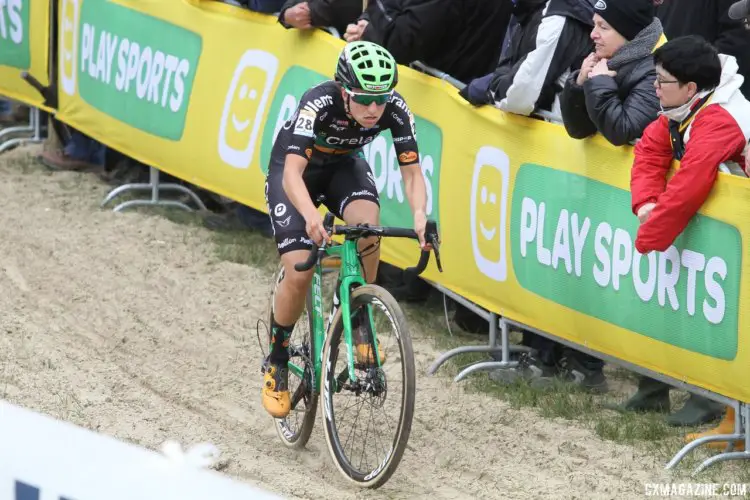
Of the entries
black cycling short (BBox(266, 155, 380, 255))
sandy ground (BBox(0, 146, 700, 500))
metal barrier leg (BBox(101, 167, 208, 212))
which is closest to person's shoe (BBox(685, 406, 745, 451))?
sandy ground (BBox(0, 146, 700, 500))

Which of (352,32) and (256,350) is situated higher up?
(352,32)

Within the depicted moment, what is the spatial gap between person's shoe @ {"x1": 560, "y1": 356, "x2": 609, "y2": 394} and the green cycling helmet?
2417mm

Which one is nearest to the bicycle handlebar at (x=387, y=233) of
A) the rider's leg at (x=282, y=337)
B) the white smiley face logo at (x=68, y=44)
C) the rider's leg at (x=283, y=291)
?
the rider's leg at (x=283, y=291)

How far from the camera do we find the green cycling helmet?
5965 millimetres

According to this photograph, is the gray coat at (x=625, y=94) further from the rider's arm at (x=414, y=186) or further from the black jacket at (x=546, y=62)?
the rider's arm at (x=414, y=186)

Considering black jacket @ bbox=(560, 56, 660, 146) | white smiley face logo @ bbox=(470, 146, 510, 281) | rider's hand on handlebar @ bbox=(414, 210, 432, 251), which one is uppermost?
black jacket @ bbox=(560, 56, 660, 146)

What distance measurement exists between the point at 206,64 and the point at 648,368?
5042mm

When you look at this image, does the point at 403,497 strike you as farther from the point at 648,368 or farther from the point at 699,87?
the point at 699,87

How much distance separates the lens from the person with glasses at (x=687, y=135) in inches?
242

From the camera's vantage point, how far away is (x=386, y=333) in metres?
8.38

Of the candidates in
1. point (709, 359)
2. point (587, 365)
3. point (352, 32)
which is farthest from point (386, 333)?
point (709, 359)

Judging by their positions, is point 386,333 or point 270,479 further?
point 386,333

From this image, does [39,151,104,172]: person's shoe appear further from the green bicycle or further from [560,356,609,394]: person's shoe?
[560,356,609,394]: person's shoe

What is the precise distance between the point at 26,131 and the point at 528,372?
7.76 meters
